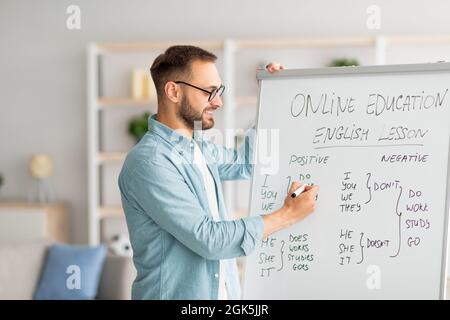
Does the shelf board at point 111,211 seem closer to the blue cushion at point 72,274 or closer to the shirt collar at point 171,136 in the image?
the blue cushion at point 72,274

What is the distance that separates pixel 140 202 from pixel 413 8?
355cm

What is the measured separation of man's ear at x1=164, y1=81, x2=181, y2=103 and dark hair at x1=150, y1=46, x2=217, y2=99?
0.6 inches

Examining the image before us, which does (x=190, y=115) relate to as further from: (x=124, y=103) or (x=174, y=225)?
(x=124, y=103)

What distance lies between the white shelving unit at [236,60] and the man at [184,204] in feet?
9.29

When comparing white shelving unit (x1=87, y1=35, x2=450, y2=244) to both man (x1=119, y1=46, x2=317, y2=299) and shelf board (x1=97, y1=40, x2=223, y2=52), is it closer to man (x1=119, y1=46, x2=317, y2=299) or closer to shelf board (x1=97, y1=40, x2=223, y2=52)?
shelf board (x1=97, y1=40, x2=223, y2=52)

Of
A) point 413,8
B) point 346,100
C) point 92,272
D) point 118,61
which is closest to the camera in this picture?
point 346,100

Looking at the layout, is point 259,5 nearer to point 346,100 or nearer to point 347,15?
point 347,15

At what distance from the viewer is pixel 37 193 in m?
5.46

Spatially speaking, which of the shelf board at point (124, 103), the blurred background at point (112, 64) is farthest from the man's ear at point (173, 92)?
the shelf board at point (124, 103)

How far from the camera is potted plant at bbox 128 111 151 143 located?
5125mm

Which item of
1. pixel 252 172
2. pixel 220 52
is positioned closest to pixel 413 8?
pixel 220 52

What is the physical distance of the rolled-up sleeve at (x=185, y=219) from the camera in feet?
5.88

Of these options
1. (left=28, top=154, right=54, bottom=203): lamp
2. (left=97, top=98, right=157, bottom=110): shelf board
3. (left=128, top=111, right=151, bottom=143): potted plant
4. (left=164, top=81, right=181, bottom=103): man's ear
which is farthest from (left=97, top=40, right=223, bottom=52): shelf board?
(left=164, top=81, right=181, bottom=103): man's ear

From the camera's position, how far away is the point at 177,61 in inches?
77.1
